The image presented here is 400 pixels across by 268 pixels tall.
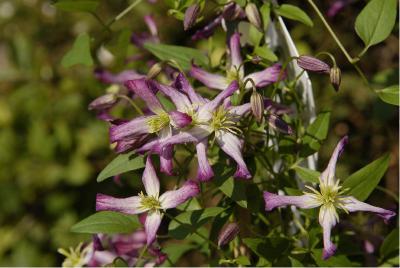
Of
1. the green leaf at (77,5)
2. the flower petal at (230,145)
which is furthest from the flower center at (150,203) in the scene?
the green leaf at (77,5)

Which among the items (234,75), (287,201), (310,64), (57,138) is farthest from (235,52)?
(57,138)

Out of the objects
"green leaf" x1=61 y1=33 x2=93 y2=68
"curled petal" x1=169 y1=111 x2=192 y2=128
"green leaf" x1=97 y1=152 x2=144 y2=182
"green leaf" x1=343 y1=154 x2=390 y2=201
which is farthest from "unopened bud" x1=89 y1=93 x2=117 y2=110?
"green leaf" x1=343 y1=154 x2=390 y2=201

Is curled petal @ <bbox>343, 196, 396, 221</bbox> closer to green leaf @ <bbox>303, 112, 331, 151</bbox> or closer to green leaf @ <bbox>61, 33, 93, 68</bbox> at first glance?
green leaf @ <bbox>303, 112, 331, 151</bbox>

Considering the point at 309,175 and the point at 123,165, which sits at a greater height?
the point at 123,165

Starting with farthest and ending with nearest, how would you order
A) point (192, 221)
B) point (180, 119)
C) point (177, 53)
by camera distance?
point (177, 53) → point (192, 221) → point (180, 119)

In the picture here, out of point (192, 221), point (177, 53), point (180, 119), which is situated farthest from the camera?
point (177, 53)

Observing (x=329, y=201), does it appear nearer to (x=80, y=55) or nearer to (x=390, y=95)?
(x=390, y=95)

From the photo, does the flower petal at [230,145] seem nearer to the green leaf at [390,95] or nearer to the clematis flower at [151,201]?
the clematis flower at [151,201]
